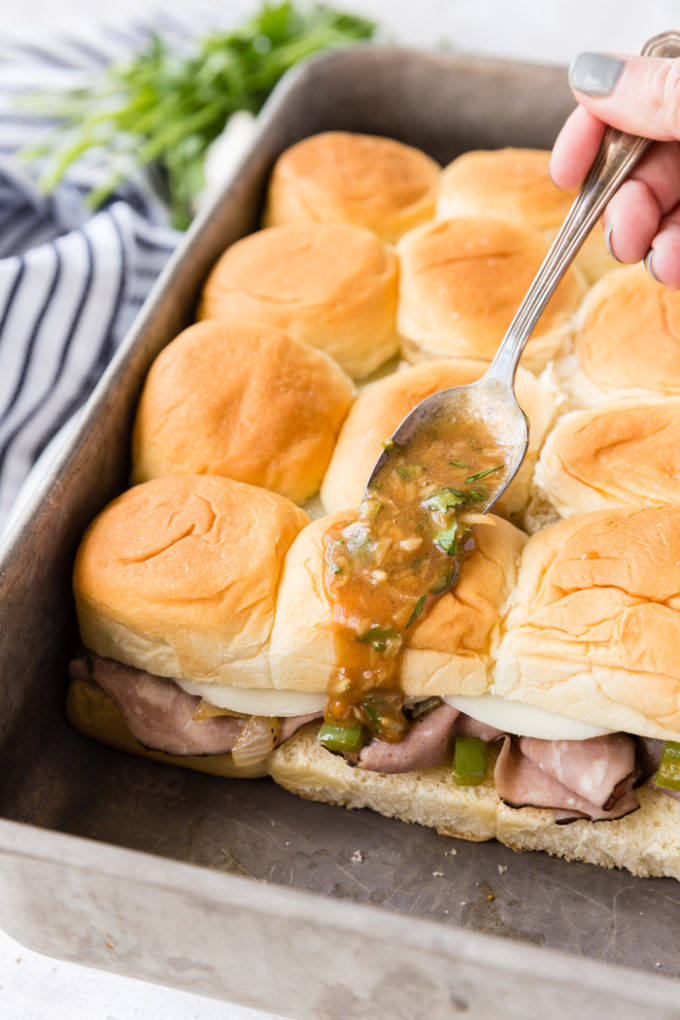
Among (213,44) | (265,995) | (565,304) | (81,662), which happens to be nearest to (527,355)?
(565,304)

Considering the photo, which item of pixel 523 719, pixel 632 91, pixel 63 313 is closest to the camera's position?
pixel 523 719

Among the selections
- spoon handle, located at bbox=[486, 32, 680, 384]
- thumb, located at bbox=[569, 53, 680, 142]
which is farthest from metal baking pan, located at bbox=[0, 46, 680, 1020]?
thumb, located at bbox=[569, 53, 680, 142]

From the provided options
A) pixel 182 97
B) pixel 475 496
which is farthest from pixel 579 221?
pixel 182 97

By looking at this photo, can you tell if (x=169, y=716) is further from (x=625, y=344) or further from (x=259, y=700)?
(x=625, y=344)

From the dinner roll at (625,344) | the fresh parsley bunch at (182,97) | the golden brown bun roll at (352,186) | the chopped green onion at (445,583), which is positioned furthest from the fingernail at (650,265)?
the fresh parsley bunch at (182,97)

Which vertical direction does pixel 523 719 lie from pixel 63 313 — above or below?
below

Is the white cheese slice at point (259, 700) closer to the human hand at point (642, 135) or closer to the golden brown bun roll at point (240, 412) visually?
the golden brown bun roll at point (240, 412)
